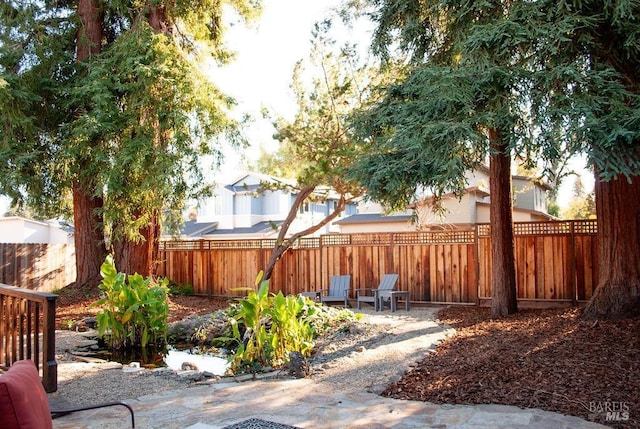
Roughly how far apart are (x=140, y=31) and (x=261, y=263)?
5762 millimetres

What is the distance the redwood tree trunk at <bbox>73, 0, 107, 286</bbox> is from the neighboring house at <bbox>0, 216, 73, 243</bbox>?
12140mm

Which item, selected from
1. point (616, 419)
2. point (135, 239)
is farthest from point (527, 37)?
point (135, 239)

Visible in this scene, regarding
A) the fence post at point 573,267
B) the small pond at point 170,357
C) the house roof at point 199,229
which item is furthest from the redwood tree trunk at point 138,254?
the house roof at point 199,229

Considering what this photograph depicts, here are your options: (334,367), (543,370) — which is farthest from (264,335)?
(543,370)

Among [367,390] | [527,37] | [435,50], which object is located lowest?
[367,390]

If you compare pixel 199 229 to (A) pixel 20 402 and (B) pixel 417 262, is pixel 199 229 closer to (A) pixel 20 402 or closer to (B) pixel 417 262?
(B) pixel 417 262

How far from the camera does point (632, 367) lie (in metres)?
4.67

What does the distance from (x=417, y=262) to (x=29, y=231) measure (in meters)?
20.7

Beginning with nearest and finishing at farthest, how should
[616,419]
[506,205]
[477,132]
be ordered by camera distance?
[616,419] < [477,132] < [506,205]

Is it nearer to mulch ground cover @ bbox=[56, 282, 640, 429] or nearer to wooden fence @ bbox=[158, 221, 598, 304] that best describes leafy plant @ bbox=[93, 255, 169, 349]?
wooden fence @ bbox=[158, 221, 598, 304]

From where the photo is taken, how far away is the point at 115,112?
10273 millimetres

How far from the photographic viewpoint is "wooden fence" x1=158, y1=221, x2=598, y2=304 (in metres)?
9.30

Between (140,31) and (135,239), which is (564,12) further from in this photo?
(135,239)

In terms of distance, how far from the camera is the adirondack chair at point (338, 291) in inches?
434
